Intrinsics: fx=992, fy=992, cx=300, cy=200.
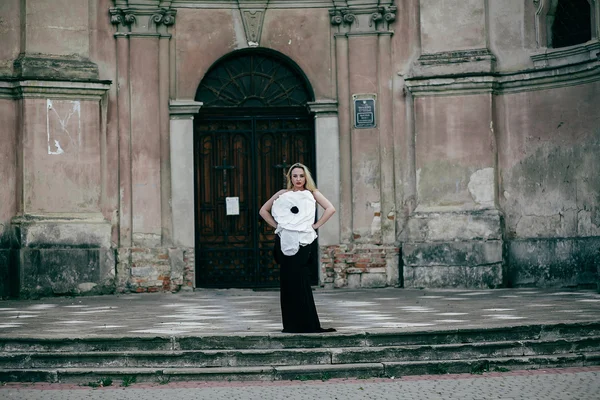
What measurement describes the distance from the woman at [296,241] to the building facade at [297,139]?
20.8ft

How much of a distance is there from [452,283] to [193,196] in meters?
4.45

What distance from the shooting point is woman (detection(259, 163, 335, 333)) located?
971 cm

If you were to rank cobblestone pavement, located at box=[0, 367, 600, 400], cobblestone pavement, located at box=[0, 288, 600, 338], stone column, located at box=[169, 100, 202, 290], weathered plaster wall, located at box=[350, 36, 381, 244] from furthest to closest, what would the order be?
weathered plaster wall, located at box=[350, 36, 381, 244] < stone column, located at box=[169, 100, 202, 290] < cobblestone pavement, located at box=[0, 288, 600, 338] < cobblestone pavement, located at box=[0, 367, 600, 400]

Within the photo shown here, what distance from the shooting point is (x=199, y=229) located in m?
16.6

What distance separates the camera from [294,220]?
32.3 feet

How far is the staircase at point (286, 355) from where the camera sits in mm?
8750

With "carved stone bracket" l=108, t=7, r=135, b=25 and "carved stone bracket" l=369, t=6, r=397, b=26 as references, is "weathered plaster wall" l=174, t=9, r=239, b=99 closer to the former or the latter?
"carved stone bracket" l=108, t=7, r=135, b=25

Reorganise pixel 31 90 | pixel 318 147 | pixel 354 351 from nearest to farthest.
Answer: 1. pixel 354 351
2. pixel 31 90
3. pixel 318 147

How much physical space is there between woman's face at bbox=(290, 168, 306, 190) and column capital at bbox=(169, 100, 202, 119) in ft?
21.9

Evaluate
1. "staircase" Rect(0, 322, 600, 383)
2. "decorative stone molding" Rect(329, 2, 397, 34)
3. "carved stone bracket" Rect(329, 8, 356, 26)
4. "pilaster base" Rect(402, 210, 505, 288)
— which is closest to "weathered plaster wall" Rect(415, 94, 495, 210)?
"pilaster base" Rect(402, 210, 505, 288)

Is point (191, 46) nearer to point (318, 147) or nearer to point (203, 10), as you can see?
point (203, 10)

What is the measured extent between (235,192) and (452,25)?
4503 millimetres

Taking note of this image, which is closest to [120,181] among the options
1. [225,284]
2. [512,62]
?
[225,284]

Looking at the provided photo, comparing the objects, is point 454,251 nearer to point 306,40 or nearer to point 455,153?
point 455,153
